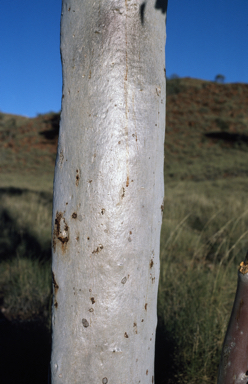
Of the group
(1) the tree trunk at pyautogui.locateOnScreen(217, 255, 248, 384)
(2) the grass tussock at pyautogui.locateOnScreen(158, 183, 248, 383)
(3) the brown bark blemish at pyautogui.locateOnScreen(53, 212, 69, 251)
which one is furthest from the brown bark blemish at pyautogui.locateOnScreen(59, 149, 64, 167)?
(2) the grass tussock at pyautogui.locateOnScreen(158, 183, 248, 383)

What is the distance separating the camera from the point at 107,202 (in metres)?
0.99

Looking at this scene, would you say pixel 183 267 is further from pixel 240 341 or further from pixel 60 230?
pixel 60 230

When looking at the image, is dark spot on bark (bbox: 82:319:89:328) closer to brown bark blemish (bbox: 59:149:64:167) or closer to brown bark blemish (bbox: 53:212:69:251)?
brown bark blemish (bbox: 53:212:69:251)

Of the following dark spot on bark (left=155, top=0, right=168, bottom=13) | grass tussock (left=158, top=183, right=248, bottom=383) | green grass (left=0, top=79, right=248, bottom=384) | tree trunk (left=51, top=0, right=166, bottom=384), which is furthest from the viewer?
green grass (left=0, top=79, right=248, bottom=384)

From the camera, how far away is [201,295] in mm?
2828

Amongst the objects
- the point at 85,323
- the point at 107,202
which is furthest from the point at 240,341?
the point at 107,202

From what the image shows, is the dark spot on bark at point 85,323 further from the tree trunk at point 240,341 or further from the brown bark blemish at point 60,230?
the tree trunk at point 240,341

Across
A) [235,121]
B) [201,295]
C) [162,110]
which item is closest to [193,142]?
[235,121]

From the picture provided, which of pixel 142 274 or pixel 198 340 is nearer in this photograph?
pixel 142 274

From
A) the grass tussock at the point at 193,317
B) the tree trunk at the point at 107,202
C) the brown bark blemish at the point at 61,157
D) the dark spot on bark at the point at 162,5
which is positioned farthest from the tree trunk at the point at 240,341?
the grass tussock at the point at 193,317

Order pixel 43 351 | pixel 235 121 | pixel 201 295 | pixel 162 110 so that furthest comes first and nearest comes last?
1. pixel 235 121
2. pixel 201 295
3. pixel 43 351
4. pixel 162 110

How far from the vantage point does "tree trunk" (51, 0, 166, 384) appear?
3.22 ft

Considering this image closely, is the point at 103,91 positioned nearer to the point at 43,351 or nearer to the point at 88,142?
the point at 88,142

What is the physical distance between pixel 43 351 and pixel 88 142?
205cm
